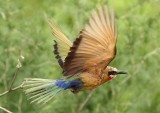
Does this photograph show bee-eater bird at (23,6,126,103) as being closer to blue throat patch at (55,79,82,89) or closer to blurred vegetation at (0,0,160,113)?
blue throat patch at (55,79,82,89)

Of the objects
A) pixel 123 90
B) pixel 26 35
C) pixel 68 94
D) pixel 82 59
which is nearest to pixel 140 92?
pixel 123 90

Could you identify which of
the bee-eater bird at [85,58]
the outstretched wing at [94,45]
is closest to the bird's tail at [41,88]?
the bee-eater bird at [85,58]

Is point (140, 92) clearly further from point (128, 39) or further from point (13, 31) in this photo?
point (13, 31)

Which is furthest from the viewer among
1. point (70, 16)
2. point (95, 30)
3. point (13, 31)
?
point (70, 16)

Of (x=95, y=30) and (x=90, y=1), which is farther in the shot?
(x=90, y=1)

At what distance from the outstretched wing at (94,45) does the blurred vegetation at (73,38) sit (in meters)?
Result: 1.34

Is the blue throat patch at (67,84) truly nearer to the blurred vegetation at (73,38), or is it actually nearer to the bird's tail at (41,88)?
the bird's tail at (41,88)

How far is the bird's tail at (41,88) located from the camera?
4.11 m

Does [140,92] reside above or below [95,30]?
below

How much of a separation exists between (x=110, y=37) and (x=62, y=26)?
6.52 feet

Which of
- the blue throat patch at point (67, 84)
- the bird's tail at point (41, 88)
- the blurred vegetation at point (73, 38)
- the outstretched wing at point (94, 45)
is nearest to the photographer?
the outstretched wing at point (94, 45)

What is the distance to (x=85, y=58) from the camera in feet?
13.5

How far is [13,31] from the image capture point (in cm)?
561

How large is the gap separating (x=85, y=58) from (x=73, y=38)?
4.79 feet
